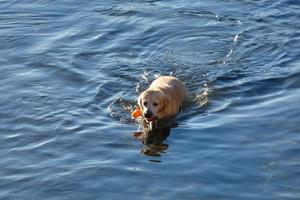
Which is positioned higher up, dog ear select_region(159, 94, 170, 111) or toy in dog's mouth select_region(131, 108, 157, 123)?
dog ear select_region(159, 94, 170, 111)

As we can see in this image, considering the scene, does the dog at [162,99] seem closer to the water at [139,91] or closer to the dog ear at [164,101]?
the dog ear at [164,101]

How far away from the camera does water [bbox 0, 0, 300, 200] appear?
9.84 metres

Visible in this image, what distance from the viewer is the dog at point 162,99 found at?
11922mm

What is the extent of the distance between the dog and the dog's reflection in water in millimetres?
117

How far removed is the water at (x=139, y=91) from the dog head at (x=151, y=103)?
0.45m

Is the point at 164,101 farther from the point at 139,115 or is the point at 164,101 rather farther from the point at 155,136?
the point at 155,136

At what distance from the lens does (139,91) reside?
13320mm

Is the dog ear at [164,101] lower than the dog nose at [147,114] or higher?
higher

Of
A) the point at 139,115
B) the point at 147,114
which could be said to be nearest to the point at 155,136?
the point at 147,114

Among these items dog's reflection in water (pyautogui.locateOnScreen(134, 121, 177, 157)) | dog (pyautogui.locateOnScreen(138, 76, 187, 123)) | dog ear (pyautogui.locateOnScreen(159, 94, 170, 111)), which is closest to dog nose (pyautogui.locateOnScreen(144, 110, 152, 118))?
dog (pyautogui.locateOnScreen(138, 76, 187, 123))

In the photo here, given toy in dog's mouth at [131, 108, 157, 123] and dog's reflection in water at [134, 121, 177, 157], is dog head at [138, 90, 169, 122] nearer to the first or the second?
toy in dog's mouth at [131, 108, 157, 123]

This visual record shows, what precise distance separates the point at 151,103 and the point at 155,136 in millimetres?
564

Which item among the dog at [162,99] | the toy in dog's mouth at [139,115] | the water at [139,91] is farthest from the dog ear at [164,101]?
the water at [139,91]

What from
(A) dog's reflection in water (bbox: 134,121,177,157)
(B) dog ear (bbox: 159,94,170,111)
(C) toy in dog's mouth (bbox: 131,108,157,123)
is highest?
(B) dog ear (bbox: 159,94,170,111)
